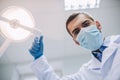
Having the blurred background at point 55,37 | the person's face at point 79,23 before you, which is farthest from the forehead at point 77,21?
the blurred background at point 55,37

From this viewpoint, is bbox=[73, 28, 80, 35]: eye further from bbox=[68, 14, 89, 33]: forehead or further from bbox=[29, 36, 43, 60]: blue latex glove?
bbox=[29, 36, 43, 60]: blue latex glove

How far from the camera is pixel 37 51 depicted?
1.78 meters

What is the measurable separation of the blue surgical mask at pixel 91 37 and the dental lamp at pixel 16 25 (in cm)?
40

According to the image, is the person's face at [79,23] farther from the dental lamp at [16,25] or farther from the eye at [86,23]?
the dental lamp at [16,25]

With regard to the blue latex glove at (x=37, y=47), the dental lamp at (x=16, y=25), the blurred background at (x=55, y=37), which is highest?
the dental lamp at (x=16, y=25)

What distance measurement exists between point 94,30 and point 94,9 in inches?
39.0

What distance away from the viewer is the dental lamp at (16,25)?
1.49 m

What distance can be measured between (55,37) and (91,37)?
1227 mm

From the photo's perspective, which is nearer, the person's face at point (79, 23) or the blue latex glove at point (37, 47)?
the blue latex glove at point (37, 47)

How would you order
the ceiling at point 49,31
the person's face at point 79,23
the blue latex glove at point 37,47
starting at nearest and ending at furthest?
the blue latex glove at point 37,47 < the person's face at point 79,23 < the ceiling at point 49,31

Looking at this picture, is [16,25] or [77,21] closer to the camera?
[16,25]

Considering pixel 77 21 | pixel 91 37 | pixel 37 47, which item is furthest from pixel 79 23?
pixel 37 47

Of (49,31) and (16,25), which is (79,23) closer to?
(16,25)

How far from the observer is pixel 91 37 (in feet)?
5.89
